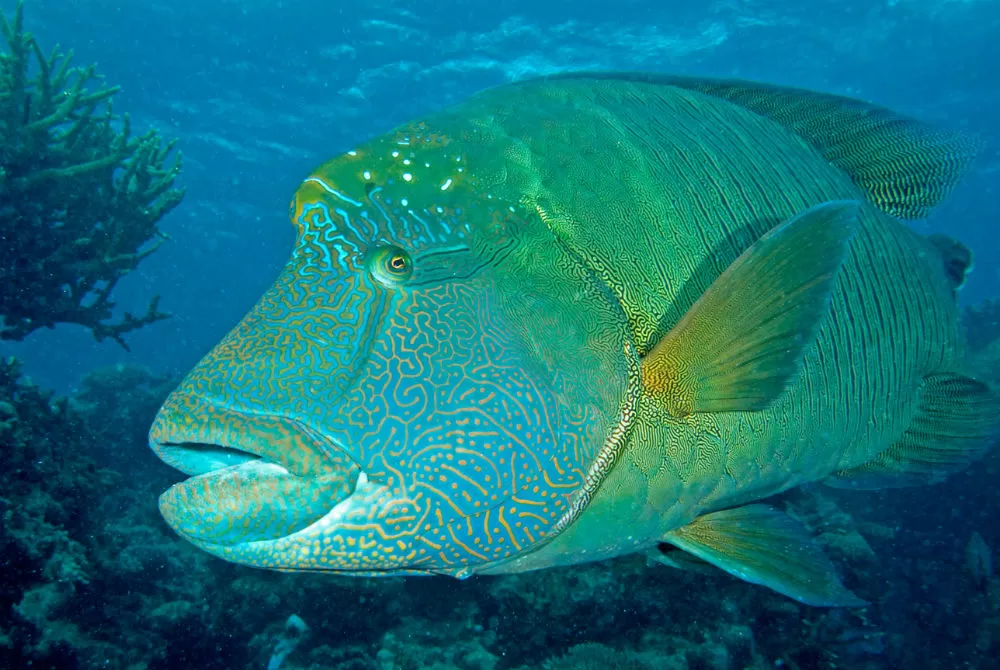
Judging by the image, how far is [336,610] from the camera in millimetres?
5676

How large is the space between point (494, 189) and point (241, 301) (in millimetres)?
76978

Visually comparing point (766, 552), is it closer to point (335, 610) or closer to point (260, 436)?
point (260, 436)

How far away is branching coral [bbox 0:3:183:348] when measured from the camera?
7391 mm

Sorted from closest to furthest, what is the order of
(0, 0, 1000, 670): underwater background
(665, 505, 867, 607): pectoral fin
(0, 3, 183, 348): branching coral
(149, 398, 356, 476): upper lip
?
(149, 398, 356, 476): upper lip → (665, 505, 867, 607): pectoral fin → (0, 0, 1000, 670): underwater background → (0, 3, 183, 348): branching coral

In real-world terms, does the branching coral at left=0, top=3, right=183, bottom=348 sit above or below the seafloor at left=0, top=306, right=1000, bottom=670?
above

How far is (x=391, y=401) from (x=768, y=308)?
1016mm

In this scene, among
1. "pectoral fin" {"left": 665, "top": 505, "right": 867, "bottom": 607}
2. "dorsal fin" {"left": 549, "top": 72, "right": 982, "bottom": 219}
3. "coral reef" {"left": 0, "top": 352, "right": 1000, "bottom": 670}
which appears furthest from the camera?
"coral reef" {"left": 0, "top": 352, "right": 1000, "bottom": 670}

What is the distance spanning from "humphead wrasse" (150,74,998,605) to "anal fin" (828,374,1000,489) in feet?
3.01

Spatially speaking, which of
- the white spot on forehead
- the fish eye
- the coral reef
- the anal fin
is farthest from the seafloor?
the white spot on forehead

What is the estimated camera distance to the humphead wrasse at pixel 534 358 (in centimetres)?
134

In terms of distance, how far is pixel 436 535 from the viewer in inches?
54.3

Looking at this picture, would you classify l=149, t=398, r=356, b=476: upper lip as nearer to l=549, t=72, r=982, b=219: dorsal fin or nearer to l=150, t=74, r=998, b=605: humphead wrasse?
l=150, t=74, r=998, b=605: humphead wrasse

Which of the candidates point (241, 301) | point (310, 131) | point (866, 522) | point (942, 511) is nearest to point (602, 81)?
point (866, 522)

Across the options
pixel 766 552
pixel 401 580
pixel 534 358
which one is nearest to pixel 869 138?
pixel 766 552
